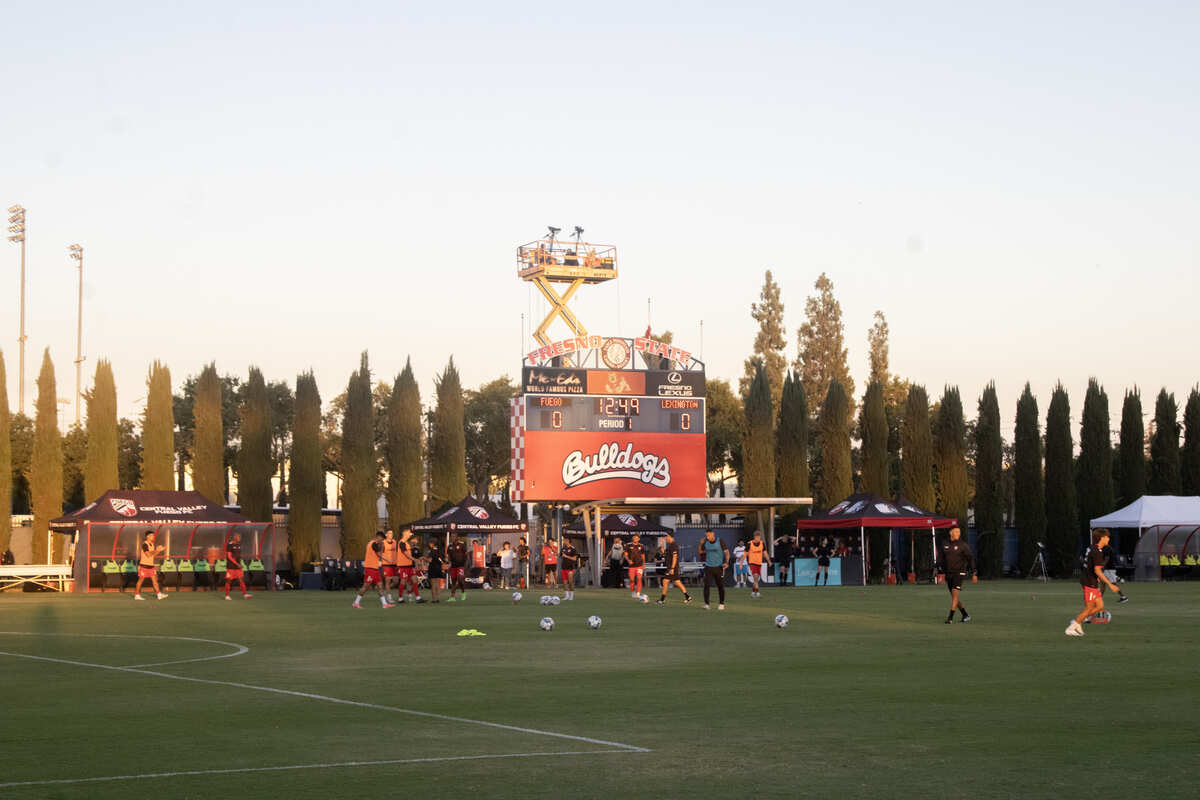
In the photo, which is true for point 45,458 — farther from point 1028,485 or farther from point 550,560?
point 1028,485

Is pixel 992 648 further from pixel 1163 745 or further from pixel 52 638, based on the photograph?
pixel 52 638

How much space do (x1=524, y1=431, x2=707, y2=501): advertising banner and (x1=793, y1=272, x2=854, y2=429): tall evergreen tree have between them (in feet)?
119

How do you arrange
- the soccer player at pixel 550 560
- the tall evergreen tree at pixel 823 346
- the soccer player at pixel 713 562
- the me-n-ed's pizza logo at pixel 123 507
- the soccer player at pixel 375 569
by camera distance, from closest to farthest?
the soccer player at pixel 713 562 → the soccer player at pixel 375 569 → the me-n-ed's pizza logo at pixel 123 507 → the soccer player at pixel 550 560 → the tall evergreen tree at pixel 823 346

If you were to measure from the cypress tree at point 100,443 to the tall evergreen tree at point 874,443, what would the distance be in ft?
111

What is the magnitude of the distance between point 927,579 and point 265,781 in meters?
52.5

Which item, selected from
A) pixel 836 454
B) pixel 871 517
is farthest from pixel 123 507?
pixel 836 454

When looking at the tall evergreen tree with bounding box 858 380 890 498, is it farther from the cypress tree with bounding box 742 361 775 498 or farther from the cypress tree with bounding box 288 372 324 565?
the cypress tree with bounding box 288 372 324 565

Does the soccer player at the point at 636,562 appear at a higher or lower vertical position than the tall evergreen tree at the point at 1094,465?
lower

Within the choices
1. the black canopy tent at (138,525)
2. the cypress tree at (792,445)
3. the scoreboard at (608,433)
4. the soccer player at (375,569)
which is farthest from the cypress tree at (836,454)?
the soccer player at (375,569)

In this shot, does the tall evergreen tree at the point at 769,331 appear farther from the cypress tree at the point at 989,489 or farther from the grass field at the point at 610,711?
the grass field at the point at 610,711

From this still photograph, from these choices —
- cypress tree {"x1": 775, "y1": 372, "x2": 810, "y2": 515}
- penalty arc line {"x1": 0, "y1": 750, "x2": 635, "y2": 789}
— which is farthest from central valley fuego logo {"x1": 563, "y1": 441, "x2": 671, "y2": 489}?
penalty arc line {"x1": 0, "y1": 750, "x2": 635, "y2": 789}

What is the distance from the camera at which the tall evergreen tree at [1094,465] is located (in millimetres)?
67000

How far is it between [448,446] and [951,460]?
75.8 ft

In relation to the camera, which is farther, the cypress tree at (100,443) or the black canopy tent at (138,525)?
the cypress tree at (100,443)
